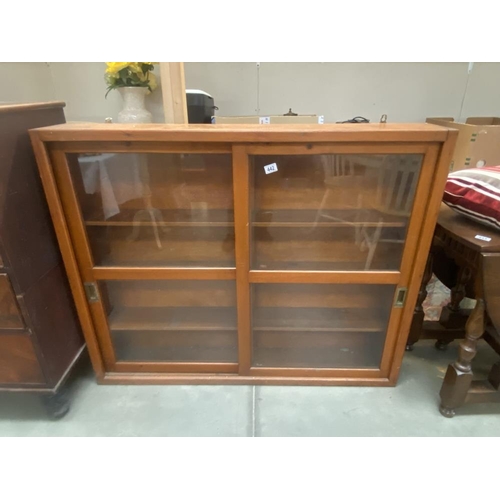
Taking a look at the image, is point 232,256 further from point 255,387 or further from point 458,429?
point 458,429

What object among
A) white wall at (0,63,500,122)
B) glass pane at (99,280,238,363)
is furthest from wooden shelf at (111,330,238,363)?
white wall at (0,63,500,122)

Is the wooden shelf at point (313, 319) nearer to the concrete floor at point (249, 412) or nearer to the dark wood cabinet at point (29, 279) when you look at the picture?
the concrete floor at point (249, 412)

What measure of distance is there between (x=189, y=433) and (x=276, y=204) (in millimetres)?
937

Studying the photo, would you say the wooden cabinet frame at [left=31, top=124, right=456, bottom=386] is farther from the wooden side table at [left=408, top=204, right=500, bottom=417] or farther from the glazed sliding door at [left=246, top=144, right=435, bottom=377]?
the wooden side table at [left=408, top=204, right=500, bottom=417]

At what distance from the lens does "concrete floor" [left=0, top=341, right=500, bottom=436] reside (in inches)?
48.7

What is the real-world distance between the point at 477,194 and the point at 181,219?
107 cm

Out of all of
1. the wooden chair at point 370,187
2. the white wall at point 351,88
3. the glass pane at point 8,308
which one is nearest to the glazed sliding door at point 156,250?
the glass pane at point 8,308

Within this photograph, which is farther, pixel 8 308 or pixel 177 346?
pixel 177 346

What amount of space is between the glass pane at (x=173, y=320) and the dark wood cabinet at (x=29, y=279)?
Result: 0.66 feet

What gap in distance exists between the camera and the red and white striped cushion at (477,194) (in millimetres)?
1074

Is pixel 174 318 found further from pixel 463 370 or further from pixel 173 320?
pixel 463 370

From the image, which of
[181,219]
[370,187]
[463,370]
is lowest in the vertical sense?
[463,370]

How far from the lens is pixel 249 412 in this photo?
131 centimetres

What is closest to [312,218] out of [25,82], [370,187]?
[370,187]
